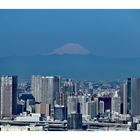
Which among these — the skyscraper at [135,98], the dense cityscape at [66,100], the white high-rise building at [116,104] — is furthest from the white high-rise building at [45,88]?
the skyscraper at [135,98]

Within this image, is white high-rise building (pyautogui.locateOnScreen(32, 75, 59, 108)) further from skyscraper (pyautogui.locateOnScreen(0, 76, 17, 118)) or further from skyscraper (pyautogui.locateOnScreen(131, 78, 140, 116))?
skyscraper (pyautogui.locateOnScreen(131, 78, 140, 116))

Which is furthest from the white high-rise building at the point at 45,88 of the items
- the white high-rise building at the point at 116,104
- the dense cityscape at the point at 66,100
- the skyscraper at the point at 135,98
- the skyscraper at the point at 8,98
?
the skyscraper at the point at 135,98

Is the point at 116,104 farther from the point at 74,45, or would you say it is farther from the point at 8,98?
the point at 8,98

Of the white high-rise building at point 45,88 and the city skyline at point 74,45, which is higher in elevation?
the city skyline at point 74,45

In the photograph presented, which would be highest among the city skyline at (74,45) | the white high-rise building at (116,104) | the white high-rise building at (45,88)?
the city skyline at (74,45)

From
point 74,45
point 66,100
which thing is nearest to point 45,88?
point 66,100

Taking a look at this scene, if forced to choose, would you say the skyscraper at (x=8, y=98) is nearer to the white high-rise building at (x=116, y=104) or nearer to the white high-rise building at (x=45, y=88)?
the white high-rise building at (x=45, y=88)
